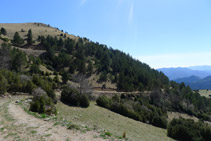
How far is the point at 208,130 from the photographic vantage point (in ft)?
93.4

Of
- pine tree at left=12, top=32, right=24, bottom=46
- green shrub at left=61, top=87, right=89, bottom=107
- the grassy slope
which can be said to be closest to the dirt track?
the grassy slope

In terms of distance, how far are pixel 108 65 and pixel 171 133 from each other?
68.6 m

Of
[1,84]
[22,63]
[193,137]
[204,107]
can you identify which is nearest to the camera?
[1,84]

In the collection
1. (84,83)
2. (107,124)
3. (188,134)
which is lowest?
(188,134)

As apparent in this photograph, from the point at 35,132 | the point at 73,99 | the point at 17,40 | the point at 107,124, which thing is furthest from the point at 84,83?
the point at 17,40

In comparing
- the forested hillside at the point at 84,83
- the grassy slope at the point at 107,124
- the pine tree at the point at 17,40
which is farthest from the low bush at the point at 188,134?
the pine tree at the point at 17,40

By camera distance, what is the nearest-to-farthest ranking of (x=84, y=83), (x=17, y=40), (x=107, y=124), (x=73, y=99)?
(x=107, y=124) → (x=73, y=99) → (x=84, y=83) → (x=17, y=40)

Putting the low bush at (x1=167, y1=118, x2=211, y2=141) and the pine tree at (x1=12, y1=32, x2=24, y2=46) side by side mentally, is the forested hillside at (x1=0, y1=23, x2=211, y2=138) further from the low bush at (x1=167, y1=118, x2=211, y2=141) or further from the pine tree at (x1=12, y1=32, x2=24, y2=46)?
the low bush at (x1=167, y1=118, x2=211, y2=141)

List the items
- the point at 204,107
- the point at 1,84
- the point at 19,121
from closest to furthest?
the point at 19,121, the point at 1,84, the point at 204,107

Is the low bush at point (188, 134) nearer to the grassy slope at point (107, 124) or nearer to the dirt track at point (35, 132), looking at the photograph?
the grassy slope at point (107, 124)

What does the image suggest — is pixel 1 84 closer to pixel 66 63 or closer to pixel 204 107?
pixel 66 63

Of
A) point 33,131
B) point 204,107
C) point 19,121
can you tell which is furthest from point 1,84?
point 204,107

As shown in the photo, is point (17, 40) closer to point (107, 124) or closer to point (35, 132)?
point (107, 124)

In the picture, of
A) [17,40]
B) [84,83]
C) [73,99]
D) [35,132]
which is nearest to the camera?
[35,132]
